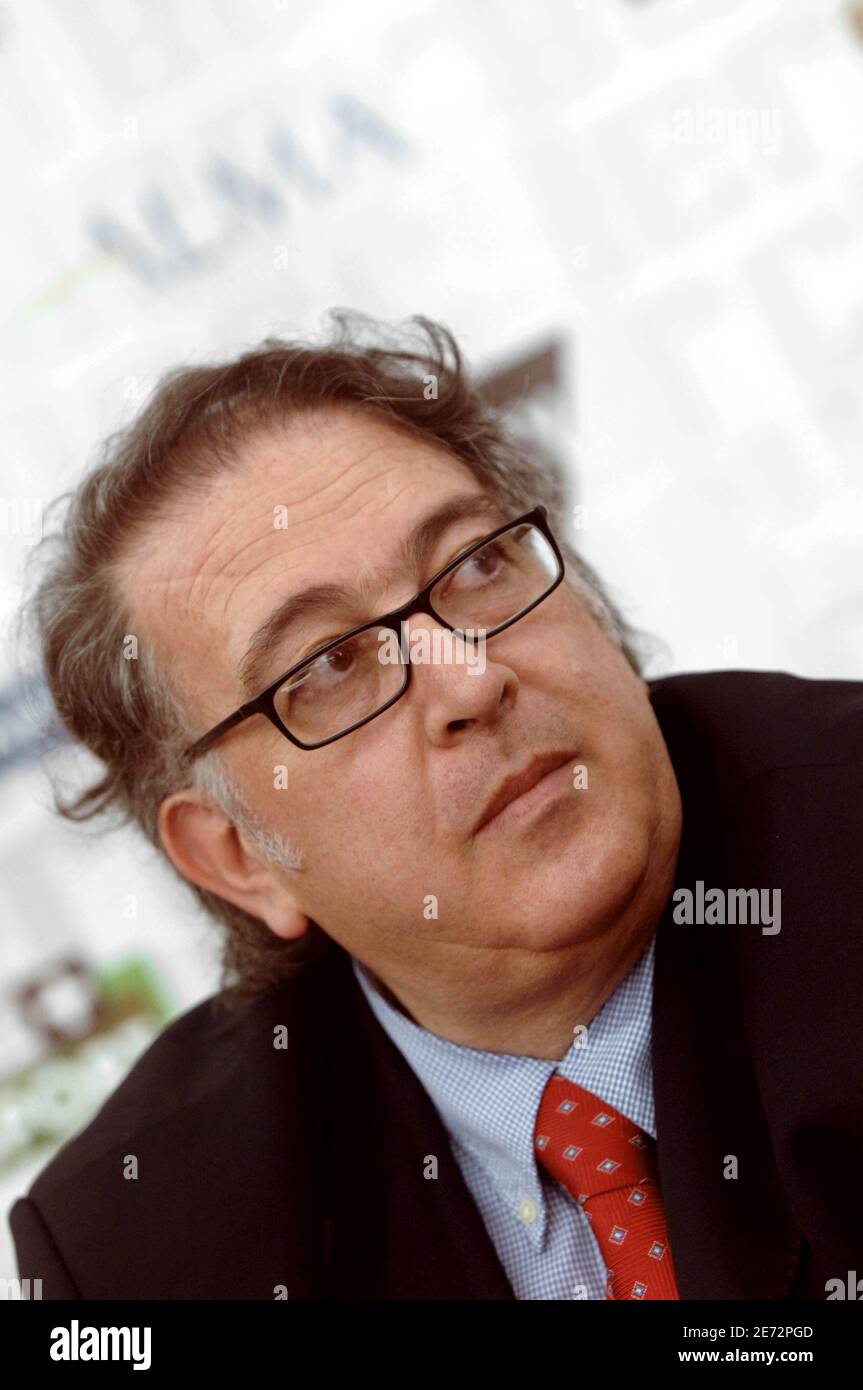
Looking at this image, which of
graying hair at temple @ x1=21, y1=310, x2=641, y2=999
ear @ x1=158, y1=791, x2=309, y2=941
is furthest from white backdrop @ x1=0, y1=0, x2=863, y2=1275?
ear @ x1=158, y1=791, x2=309, y2=941

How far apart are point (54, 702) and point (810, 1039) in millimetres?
1008

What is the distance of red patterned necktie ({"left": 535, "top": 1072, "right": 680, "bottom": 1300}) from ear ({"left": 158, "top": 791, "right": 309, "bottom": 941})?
37 cm

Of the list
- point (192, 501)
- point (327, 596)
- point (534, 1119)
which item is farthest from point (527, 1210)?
point (192, 501)

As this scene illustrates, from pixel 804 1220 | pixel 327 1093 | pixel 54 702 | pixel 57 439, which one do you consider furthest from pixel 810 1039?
pixel 57 439

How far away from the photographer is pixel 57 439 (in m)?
2.50

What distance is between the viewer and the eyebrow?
4.14 feet

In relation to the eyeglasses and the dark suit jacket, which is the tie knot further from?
the eyeglasses

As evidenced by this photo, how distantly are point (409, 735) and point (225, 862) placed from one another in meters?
0.39

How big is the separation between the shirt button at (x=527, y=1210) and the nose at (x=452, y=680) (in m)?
0.48

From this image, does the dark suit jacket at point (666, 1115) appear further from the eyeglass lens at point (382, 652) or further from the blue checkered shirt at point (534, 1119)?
the eyeglass lens at point (382, 652)

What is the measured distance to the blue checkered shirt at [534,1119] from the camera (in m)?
1.28

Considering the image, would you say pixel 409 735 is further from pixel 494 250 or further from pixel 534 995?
pixel 494 250

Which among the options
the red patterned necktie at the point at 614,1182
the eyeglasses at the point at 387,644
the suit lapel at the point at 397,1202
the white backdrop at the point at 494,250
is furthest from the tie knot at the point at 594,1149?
the white backdrop at the point at 494,250
